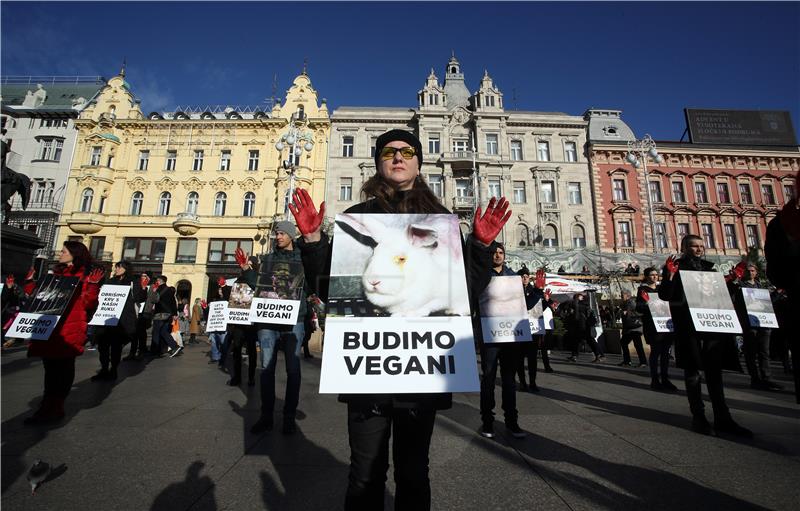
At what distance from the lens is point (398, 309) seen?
1573 mm

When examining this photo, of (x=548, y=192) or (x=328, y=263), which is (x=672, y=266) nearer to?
(x=328, y=263)

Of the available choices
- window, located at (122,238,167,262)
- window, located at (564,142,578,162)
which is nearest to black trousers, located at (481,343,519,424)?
window, located at (564,142,578,162)

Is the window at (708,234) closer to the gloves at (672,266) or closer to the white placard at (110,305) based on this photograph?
the gloves at (672,266)

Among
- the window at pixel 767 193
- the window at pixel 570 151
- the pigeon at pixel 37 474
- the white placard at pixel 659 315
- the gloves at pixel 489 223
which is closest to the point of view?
the gloves at pixel 489 223

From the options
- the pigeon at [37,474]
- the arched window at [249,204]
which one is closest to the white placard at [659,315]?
the pigeon at [37,474]

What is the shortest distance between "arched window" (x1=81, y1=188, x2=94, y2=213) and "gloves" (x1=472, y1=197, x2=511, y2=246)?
3711cm

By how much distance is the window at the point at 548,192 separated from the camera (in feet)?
96.0

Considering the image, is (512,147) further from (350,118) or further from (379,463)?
(379,463)

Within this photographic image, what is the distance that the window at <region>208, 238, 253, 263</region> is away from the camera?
2817cm

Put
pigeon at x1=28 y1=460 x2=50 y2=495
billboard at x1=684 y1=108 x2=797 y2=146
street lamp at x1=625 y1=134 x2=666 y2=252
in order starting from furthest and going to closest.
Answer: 1. billboard at x1=684 y1=108 x2=797 y2=146
2. street lamp at x1=625 y1=134 x2=666 y2=252
3. pigeon at x1=28 y1=460 x2=50 y2=495

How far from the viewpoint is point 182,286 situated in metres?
27.8

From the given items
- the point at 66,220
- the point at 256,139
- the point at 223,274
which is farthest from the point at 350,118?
the point at 66,220

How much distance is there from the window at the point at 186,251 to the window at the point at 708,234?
130ft

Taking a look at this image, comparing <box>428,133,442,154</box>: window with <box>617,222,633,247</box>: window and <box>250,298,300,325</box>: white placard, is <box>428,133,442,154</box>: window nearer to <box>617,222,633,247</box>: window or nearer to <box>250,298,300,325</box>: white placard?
<box>617,222,633,247</box>: window
